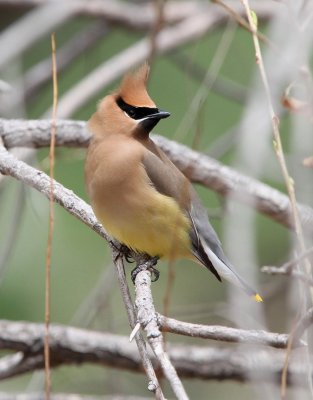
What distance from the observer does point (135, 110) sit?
314cm

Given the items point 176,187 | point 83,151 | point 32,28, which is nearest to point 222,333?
point 176,187

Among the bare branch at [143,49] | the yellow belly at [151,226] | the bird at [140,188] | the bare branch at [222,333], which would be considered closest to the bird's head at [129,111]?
the bird at [140,188]

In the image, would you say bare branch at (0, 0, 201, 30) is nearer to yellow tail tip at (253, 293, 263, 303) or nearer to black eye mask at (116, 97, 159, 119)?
black eye mask at (116, 97, 159, 119)

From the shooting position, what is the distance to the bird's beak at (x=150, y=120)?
3.06m

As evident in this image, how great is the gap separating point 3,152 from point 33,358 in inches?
33.2

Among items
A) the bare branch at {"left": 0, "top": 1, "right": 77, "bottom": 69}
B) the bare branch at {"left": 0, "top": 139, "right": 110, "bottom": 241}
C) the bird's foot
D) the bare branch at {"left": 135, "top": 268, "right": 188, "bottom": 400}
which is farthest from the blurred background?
the bare branch at {"left": 135, "top": 268, "right": 188, "bottom": 400}

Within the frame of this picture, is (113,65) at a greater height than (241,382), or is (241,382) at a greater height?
(113,65)

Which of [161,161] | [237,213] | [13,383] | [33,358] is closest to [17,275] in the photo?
[13,383]

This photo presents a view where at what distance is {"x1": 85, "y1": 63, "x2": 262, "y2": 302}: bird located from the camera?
2.98 metres

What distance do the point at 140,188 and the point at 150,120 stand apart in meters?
0.24

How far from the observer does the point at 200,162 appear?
3412 mm

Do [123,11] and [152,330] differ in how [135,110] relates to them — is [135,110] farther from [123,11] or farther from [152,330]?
[123,11]

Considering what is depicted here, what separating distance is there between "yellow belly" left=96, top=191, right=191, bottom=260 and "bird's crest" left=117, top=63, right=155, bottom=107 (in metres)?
0.31

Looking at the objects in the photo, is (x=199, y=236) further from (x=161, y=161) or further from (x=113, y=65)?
(x=113, y=65)
